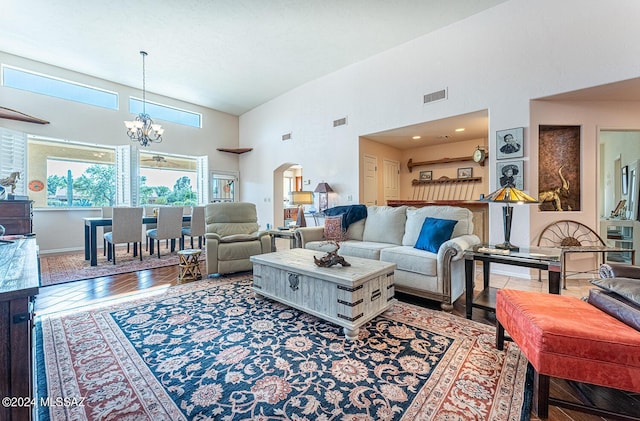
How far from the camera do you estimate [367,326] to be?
2.23m

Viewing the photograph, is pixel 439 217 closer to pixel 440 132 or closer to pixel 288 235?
pixel 288 235

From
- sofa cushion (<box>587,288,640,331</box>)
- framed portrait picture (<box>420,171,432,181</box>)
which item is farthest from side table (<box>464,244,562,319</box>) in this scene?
framed portrait picture (<box>420,171,432,181</box>)

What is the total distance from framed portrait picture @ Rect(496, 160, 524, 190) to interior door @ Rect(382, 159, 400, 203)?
270 cm

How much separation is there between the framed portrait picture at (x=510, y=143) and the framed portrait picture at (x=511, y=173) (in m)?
0.11

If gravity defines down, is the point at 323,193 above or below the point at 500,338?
above

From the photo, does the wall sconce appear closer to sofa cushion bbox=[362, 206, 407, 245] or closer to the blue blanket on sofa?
the blue blanket on sofa

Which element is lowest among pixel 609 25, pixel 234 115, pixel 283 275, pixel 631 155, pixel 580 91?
pixel 283 275

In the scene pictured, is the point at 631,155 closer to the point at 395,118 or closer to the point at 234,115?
the point at 395,118

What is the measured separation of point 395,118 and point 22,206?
540 cm

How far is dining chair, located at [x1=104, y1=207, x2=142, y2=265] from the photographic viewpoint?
175 inches

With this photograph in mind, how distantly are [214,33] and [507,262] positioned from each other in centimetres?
504

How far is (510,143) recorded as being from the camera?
3.78 metres

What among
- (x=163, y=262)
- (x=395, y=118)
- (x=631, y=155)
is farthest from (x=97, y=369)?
(x=631, y=155)

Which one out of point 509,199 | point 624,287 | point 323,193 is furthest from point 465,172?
point 624,287
